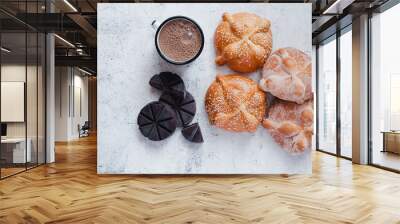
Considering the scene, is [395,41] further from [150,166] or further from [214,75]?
[150,166]

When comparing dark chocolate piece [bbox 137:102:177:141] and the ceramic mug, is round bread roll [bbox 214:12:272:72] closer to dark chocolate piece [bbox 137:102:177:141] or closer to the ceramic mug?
the ceramic mug

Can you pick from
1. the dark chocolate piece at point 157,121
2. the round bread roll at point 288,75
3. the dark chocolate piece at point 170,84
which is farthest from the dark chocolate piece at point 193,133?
the round bread roll at point 288,75

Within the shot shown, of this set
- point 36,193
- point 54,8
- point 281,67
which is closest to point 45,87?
point 54,8

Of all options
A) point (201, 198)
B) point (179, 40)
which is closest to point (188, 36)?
point (179, 40)

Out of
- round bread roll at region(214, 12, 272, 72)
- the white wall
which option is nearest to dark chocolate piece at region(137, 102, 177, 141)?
round bread roll at region(214, 12, 272, 72)

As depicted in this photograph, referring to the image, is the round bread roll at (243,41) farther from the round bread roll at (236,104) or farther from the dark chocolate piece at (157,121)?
the dark chocolate piece at (157,121)

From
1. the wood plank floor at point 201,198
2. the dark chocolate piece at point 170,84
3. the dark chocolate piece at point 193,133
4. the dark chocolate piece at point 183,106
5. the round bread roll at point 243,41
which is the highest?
the round bread roll at point 243,41
